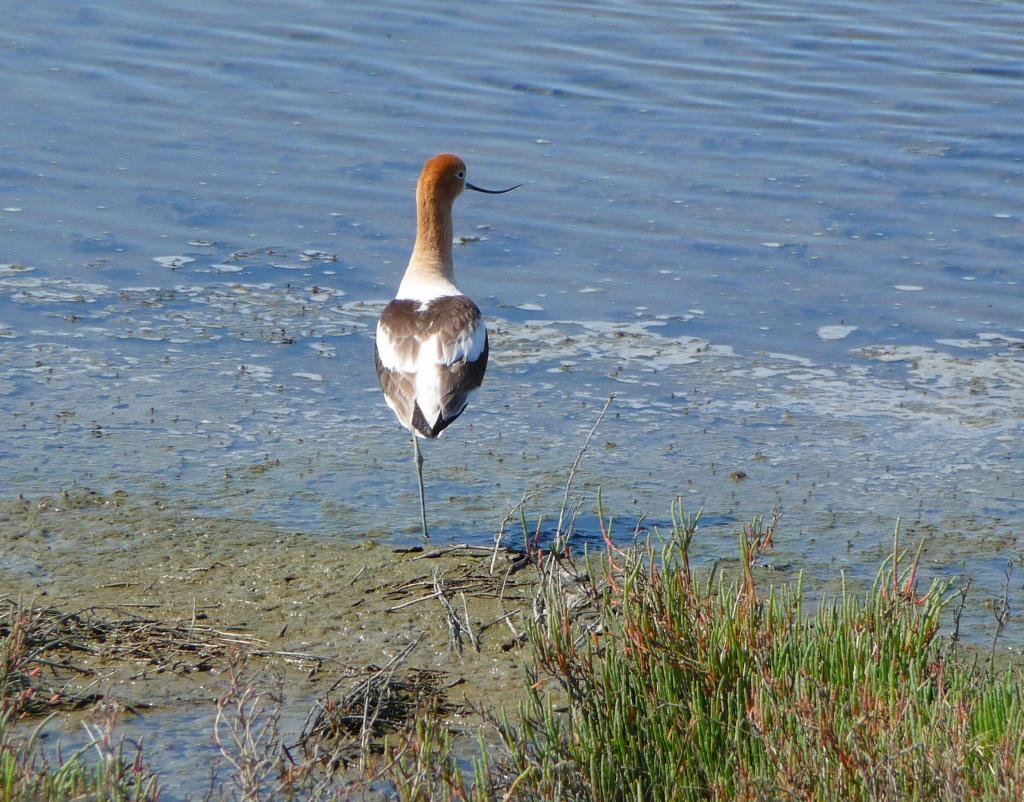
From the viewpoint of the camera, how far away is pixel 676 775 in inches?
157

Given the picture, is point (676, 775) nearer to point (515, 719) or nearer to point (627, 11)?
point (515, 719)

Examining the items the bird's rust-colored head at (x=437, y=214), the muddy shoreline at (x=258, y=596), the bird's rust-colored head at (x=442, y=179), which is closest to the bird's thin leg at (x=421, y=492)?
Result: the muddy shoreline at (x=258, y=596)

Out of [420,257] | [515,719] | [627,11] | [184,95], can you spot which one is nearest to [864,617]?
[515,719]

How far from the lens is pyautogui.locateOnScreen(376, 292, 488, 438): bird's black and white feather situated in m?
6.43

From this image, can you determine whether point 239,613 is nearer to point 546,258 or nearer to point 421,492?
point 421,492

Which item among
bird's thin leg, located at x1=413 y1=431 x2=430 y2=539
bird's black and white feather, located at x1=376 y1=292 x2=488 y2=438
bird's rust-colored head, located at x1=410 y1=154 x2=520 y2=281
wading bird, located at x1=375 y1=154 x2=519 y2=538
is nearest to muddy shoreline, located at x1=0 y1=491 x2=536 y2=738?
bird's thin leg, located at x1=413 y1=431 x2=430 y2=539

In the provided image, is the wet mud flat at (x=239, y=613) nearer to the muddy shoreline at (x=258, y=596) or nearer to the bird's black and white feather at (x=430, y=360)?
the muddy shoreline at (x=258, y=596)

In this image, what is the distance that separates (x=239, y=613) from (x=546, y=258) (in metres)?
4.96

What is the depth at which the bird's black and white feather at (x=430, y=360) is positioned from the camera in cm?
643

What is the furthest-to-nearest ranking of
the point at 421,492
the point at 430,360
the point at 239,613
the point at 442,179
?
the point at 442,179 → the point at 430,360 → the point at 421,492 → the point at 239,613

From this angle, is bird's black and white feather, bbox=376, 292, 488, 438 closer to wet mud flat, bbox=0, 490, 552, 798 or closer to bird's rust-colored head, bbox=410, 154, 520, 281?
bird's rust-colored head, bbox=410, 154, 520, 281

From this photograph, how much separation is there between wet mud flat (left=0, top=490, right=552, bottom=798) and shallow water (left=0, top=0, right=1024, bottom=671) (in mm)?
299

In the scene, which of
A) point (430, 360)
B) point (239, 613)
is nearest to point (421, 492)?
point (430, 360)

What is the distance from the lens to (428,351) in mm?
6652
